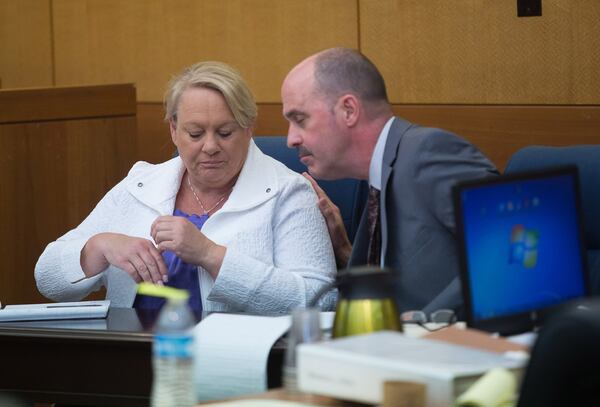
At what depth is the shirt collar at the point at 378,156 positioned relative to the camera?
2984 millimetres

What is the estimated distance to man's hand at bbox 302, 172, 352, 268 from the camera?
3.47 metres

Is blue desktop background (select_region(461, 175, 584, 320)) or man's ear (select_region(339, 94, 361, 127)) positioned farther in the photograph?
man's ear (select_region(339, 94, 361, 127))

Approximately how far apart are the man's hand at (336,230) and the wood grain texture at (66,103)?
1788 millimetres

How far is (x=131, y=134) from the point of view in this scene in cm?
516

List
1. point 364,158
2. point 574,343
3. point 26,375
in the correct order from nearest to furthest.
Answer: point 574,343 < point 26,375 < point 364,158

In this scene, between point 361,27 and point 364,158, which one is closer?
point 364,158

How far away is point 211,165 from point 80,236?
1.50 ft

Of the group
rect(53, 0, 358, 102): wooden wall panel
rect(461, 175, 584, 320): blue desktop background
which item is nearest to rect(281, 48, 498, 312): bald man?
rect(461, 175, 584, 320): blue desktop background

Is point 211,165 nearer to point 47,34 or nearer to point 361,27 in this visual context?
point 361,27

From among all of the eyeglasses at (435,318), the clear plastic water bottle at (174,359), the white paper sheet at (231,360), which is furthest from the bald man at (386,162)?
the clear plastic water bottle at (174,359)

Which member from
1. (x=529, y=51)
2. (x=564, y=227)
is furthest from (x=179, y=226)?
(x=529, y=51)

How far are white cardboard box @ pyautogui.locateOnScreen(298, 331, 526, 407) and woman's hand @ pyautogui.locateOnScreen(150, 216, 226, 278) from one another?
1323 millimetres

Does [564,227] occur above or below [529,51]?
below

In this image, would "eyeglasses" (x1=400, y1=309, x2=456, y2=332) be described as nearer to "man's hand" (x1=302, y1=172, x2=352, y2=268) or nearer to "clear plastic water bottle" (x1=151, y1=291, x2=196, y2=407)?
"clear plastic water bottle" (x1=151, y1=291, x2=196, y2=407)
